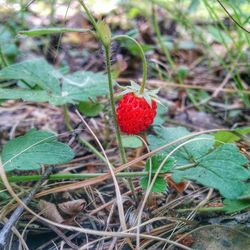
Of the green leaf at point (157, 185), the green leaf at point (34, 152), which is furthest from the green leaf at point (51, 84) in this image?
the green leaf at point (157, 185)

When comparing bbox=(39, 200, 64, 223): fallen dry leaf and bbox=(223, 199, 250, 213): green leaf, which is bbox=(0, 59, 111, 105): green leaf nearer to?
bbox=(39, 200, 64, 223): fallen dry leaf

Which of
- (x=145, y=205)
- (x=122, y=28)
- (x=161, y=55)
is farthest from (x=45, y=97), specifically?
(x=122, y=28)

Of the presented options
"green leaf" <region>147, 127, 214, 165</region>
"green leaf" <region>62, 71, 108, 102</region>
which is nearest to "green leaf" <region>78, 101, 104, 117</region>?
"green leaf" <region>62, 71, 108, 102</region>

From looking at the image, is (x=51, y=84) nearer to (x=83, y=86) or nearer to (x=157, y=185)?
(x=83, y=86)

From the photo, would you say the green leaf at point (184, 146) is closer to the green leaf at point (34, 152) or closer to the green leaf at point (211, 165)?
the green leaf at point (211, 165)

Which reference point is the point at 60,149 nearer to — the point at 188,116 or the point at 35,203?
the point at 35,203

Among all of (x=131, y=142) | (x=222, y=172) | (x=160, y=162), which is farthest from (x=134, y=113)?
(x=131, y=142)
